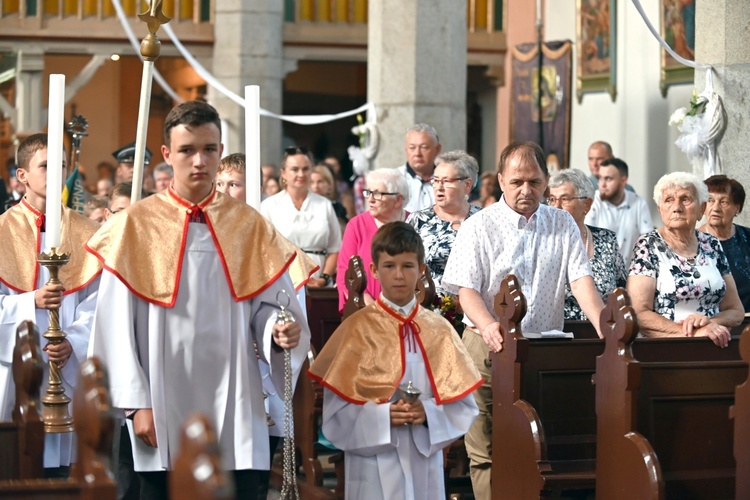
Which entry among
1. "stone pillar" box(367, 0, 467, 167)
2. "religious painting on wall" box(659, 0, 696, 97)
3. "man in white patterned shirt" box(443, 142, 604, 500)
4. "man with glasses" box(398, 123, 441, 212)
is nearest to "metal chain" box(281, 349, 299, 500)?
"man in white patterned shirt" box(443, 142, 604, 500)

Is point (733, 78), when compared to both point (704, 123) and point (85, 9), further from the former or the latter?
point (85, 9)

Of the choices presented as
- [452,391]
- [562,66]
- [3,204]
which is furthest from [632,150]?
[452,391]

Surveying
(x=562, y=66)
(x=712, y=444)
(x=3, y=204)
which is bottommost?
(x=712, y=444)

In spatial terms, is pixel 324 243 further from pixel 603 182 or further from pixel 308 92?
pixel 308 92

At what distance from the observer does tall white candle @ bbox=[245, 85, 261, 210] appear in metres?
4.11

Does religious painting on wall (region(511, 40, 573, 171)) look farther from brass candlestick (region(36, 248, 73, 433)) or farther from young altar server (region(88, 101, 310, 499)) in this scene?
young altar server (region(88, 101, 310, 499))

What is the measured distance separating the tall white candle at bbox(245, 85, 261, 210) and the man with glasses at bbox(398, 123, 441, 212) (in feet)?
13.1

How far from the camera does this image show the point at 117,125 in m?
21.3

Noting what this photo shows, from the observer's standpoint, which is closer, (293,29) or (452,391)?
(452,391)

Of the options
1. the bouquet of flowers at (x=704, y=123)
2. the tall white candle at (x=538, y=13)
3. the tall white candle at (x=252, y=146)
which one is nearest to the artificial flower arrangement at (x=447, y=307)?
the tall white candle at (x=252, y=146)

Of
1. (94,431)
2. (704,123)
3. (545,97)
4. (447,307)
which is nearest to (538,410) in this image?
(447,307)

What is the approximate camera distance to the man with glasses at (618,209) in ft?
31.8

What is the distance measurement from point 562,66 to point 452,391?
10333mm

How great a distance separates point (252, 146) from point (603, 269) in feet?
9.76
